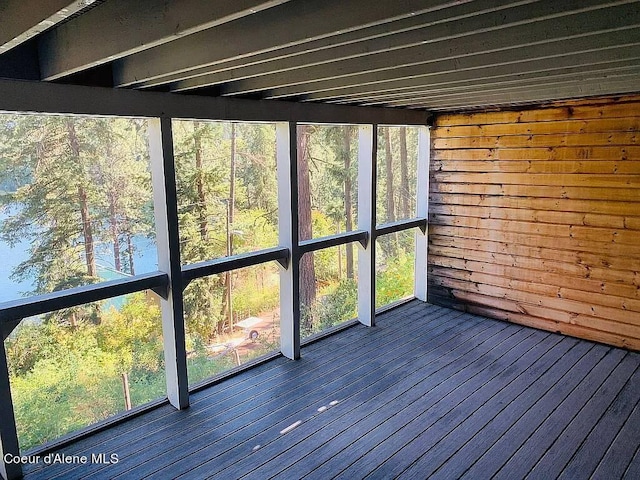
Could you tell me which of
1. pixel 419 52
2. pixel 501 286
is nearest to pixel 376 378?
pixel 501 286

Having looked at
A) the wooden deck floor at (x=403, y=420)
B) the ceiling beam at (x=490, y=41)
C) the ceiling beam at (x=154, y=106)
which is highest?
the ceiling beam at (x=490, y=41)

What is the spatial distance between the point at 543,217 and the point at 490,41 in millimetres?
3594

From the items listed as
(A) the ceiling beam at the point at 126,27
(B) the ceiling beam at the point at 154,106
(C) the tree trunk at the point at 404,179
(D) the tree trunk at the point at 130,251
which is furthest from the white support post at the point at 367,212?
(C) the tree trunk at the point at 404,179

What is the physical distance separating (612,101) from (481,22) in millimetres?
3608

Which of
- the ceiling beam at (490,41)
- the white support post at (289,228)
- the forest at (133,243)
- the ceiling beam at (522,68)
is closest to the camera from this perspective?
the ceiling beam at (490,41)

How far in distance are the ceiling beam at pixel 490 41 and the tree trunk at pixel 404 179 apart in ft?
30.3

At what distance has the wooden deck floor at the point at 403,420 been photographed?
3.02m

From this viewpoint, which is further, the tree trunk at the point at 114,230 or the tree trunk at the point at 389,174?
the tree trunk at the point at 389,174

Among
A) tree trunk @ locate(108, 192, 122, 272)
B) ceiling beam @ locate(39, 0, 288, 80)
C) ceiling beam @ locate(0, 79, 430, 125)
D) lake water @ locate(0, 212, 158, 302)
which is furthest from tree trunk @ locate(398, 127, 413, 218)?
ceiling beam @ locate(39, 0, 288, 80)

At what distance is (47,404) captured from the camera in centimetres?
758

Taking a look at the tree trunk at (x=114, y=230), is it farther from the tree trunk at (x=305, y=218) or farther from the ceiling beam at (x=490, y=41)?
the ceiling beam at (x=490, y=41)

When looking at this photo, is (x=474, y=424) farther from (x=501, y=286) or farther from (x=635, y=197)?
(x=635, y=197)

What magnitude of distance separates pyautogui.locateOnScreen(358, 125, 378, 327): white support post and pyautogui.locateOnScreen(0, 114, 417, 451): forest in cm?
389

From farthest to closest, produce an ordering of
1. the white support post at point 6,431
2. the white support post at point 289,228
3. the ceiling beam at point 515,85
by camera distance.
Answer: the white support post at point 289,228, the ceiling beam at point 515,85, the white support post at point 6,431
